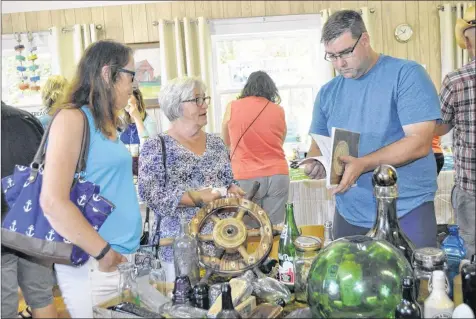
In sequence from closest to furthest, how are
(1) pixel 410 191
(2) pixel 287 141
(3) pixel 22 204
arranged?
(3) pixel 22 204 → (1) pixel 410 191 → (2) pixel 287 141

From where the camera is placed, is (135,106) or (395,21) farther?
(395,21)

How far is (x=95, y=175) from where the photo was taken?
99 centimetres

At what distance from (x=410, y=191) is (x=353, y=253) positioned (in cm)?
56

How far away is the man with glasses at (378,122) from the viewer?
1.17 m

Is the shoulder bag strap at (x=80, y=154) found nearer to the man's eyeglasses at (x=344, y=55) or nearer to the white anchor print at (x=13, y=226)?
the white anchor print at (x=13, y=226)

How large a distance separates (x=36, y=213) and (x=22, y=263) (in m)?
0.13

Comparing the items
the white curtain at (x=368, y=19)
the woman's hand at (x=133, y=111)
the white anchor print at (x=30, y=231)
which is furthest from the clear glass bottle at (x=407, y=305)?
the white curtain at (x=368, y=19)

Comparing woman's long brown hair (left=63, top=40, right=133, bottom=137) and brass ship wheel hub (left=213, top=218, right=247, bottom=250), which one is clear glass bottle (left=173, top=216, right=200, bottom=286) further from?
woman's long brown hair (left=63, top=40, right=133, bottom=137)

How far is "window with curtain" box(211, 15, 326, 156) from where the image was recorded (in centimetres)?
349

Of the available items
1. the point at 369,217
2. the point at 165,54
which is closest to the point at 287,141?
the point at 165,54

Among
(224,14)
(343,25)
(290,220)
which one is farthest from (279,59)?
(290,220)

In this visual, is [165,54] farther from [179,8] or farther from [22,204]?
[22,204]

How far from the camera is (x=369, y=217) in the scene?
4.23 ft

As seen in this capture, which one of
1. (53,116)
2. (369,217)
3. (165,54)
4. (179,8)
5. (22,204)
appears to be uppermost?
(179,8)
